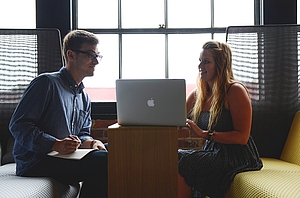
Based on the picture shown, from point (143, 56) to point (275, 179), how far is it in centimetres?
155

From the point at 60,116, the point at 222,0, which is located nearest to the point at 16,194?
the point at 60,116

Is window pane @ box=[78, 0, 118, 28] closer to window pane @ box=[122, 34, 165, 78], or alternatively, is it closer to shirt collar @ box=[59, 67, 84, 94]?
window pane @ box=[122, 34, 165, 78]

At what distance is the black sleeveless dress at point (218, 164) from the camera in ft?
7.58

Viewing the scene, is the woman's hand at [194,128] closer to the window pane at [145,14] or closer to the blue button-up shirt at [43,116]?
the blue button-up shirt at [43,116]

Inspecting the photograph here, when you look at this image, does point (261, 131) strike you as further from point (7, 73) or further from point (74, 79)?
point (7, 73)

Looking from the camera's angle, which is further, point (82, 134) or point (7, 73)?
point (7, 73)

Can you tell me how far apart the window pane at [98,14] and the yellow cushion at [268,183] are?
1.66 m

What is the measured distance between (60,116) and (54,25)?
1.18 metres

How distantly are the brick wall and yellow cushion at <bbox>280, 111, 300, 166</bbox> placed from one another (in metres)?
0.66

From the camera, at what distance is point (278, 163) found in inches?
105

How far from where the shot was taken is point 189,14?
130 inches

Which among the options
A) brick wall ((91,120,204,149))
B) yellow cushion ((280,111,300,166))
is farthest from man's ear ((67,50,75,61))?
yellow cushion ((280,111,300,166))

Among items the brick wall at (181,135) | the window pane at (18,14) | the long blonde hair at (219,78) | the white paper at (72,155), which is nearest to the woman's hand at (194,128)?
the long blonde hair at (219,78)

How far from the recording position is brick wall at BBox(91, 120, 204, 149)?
3.20 meters
